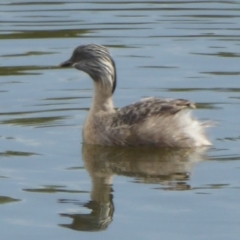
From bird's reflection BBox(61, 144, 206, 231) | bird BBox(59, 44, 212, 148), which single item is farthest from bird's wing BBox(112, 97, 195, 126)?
bird's reflection BBox(61, 144, 206, 231)

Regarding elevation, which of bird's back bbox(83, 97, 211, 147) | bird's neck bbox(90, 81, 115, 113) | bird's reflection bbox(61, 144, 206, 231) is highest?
bird's neck bbox(90, 81, 115, 113)

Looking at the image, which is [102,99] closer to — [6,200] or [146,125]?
[146,125]

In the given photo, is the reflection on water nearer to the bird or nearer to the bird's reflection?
the bird's reflection

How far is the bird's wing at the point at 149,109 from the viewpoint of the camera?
39.8ft

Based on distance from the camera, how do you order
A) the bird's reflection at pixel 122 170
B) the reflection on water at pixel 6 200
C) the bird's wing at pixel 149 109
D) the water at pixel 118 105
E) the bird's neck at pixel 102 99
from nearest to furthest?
the water at pixel 118 105
the bird's reflection at pixel 122 170
the reflection on water at pixel 6 200
the bird's wing at pixel 149 109
the bird's neck at pixel 102 99

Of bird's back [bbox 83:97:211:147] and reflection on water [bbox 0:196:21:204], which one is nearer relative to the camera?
reflection on water [bbox 0:196:21:204]

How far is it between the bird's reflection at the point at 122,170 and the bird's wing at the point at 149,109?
0.32 meters

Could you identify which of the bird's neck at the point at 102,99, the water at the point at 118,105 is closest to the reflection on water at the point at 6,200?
the water at the point at 118,105

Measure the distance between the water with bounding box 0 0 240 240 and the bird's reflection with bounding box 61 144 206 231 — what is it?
0.5 inches

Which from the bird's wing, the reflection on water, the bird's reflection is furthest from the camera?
the bird's wing

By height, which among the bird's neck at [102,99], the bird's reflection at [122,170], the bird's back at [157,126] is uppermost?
the bird's neck at [102,99]

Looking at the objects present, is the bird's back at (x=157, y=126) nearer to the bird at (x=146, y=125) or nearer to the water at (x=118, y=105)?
the bird at (x=146, y=125)

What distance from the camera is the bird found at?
40.1ft

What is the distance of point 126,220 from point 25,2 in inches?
453
